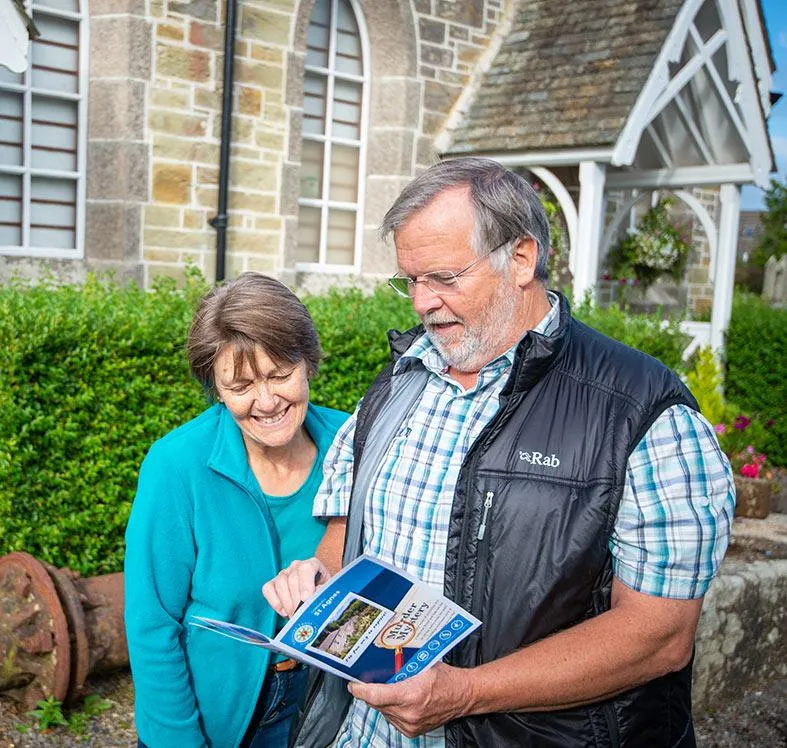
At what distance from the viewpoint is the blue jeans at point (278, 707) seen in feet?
8.31

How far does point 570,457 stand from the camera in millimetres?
1878

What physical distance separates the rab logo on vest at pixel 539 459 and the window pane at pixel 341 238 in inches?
315

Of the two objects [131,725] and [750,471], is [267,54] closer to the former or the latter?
[750,471]

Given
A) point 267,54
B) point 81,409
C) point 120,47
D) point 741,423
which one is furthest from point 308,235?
point 81,409

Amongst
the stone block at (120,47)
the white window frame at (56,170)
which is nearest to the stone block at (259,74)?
the stone block at (120,47)

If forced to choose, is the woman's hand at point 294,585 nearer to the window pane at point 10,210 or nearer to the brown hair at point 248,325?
the brown hair at point 248,325

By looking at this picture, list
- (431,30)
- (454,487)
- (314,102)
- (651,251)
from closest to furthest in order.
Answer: (454,487), (314,102), (431,30), (651,251)

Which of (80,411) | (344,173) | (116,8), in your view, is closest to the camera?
(80,411)

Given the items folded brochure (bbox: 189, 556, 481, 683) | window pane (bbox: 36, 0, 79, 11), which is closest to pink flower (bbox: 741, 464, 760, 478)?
folded brochure (bbox: 189, 556, 481, 683)

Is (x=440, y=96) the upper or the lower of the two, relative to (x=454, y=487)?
upper

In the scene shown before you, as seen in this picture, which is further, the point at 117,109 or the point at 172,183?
the point at 172,183

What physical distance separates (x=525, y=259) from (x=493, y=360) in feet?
0.77

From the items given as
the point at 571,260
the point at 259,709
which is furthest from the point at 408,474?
the point at 571,260

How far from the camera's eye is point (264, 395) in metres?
2.46
